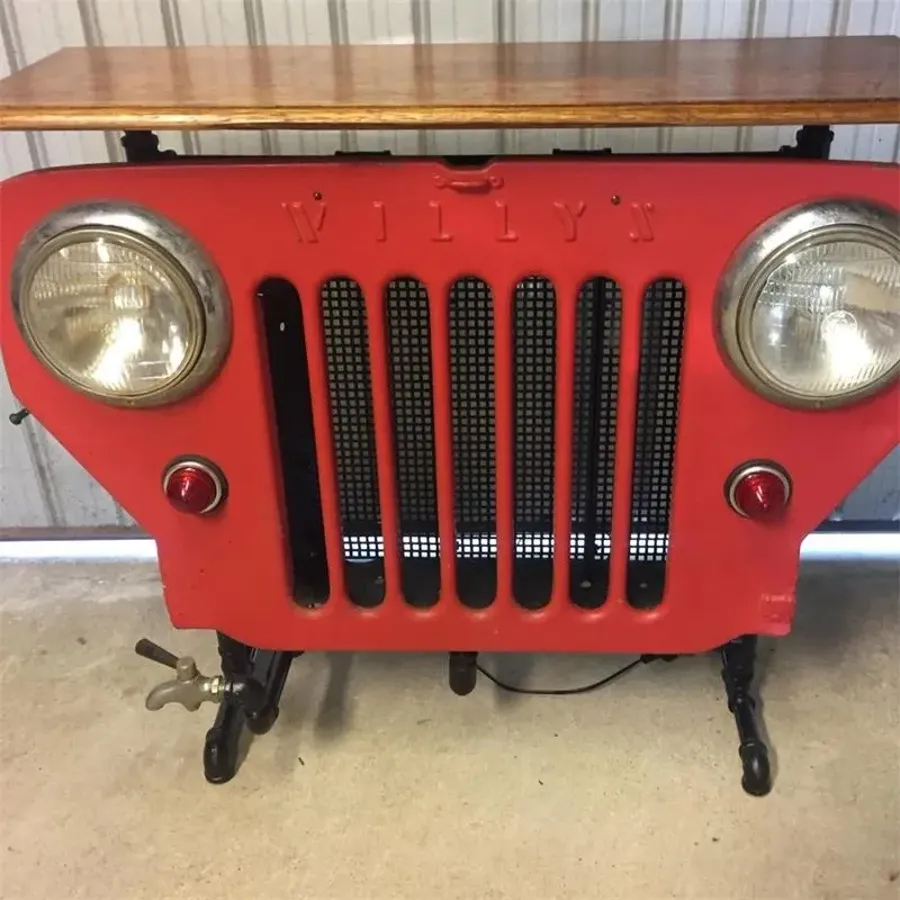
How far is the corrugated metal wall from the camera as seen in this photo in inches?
48.1

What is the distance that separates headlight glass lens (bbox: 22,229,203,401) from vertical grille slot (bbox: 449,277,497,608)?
0.25m

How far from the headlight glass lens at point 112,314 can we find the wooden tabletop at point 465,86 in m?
0.10

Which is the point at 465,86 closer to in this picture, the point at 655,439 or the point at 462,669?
the point at 655,439

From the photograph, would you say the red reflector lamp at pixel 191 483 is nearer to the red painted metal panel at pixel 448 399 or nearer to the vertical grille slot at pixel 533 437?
the red painted metal panel at pixel 448 399

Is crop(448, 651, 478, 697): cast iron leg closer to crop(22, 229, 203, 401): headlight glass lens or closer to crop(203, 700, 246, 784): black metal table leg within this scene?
crop(203, 700, 246, 784): black metal table leg

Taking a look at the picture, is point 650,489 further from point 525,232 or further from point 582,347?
point 525,232

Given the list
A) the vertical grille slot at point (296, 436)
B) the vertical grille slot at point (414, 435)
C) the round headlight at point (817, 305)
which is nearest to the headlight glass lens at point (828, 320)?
the round headlight at point (817, 305)

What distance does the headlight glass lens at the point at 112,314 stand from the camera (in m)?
0.87

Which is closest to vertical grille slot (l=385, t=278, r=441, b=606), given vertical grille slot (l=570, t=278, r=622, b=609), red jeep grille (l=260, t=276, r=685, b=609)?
red jeep grille (l=260, t=276, r=685, b=609)

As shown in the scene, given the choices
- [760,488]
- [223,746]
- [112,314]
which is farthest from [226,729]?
[760,488]

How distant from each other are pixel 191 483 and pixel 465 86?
1.37 ft

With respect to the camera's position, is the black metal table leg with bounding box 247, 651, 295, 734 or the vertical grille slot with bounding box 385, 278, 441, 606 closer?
the vertical grille slot with bounding box 385, 278, 441, 606

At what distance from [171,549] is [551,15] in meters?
0.73

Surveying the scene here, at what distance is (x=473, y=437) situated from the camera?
3.53 feet
